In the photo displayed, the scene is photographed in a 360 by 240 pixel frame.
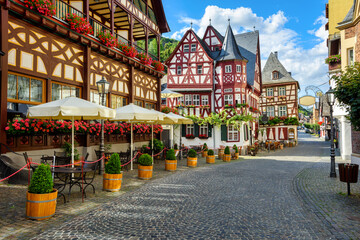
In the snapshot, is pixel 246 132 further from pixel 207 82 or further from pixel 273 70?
pixel 273 70

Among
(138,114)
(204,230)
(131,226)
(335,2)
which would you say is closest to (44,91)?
(138,114)

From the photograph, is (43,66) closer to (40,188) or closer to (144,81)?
(40,188)

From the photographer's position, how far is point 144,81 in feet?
58.8

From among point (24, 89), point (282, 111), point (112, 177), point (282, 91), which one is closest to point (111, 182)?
point (112, 177)

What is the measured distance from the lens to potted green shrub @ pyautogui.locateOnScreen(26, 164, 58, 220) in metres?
5.15

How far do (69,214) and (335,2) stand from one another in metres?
28.6

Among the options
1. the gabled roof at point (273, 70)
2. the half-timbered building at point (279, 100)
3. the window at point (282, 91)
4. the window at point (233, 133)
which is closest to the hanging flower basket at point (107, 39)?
the window at point (233, 133)

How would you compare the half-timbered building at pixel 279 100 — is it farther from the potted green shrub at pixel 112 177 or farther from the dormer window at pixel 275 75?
the potted green shrub at pixel 112 177

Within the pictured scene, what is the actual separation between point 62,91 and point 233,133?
65.3 feet

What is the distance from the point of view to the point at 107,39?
13078 mm

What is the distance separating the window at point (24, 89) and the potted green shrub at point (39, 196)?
5.12 meters

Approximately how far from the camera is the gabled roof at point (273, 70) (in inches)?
1602

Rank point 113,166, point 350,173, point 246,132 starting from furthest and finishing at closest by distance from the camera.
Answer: point 246,132
point 113,166
point 350,173

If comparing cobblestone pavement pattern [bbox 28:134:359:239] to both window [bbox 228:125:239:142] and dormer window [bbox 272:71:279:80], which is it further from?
dormer window [bbox 272:71:279:80]
